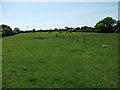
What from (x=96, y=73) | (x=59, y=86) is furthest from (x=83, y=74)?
(x=59, y=86)

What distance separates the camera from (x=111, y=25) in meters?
67.1

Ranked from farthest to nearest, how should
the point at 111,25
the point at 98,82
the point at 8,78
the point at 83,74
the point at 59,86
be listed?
the point at 111,25 < the point at 83,74 < the point at 8,78 < the point at 98,82 < the point at 59,86

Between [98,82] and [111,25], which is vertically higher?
[111,25]

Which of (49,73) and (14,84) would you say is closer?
(14,84)

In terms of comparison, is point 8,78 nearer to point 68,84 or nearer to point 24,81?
point 24,81

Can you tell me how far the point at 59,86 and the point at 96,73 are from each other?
2.45m

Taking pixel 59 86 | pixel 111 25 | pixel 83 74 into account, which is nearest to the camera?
pixel 59 86

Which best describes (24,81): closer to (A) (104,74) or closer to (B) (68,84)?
(B) (68,84)

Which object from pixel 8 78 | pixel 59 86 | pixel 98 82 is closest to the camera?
pixel 59 86

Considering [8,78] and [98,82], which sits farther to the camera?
[8,78]

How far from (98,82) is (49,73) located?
8.36 ft

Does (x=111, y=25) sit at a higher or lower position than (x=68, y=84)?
higher

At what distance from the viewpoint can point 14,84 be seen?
5.08 meters

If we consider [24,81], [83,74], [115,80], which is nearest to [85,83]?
[83,74]
